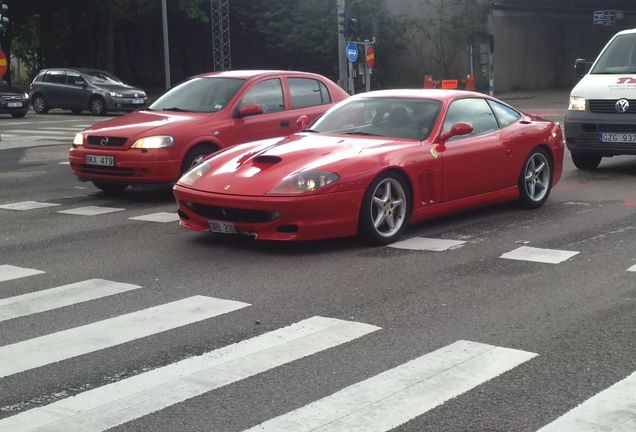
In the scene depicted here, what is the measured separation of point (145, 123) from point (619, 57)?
6.98 meters

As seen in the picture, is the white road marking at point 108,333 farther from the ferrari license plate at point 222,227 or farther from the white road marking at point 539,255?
the white road marking at point 539,255

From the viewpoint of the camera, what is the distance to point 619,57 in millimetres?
14453

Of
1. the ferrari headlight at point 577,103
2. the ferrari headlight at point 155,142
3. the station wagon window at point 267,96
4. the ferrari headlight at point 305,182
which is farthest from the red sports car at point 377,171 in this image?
the ferrari headlight at point 577,103

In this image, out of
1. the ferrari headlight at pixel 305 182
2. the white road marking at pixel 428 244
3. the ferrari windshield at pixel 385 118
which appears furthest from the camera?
the ferrari windshield at pixel 385 118

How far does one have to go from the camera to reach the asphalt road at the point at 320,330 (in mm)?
4621

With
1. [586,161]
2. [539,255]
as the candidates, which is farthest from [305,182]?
[586,161]

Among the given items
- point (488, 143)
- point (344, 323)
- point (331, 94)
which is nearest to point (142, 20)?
point (331, 94)

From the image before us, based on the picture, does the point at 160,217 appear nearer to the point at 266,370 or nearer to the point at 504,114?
the point at 504,114

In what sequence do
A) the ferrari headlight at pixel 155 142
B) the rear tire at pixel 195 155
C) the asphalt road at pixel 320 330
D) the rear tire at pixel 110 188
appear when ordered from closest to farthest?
the asphalt road at pixel 320 330, the ferrari headlight at pixel 155 142, the rear tire at pixel 195 155, the rear tire at pixel 110 188

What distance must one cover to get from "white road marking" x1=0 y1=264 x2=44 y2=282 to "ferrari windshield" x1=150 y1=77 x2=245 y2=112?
16.0 ft

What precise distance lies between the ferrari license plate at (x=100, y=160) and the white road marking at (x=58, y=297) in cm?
461

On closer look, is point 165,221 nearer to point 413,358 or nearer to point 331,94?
point 331,94

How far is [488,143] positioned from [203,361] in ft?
17.6

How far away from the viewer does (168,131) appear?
1177 cm
